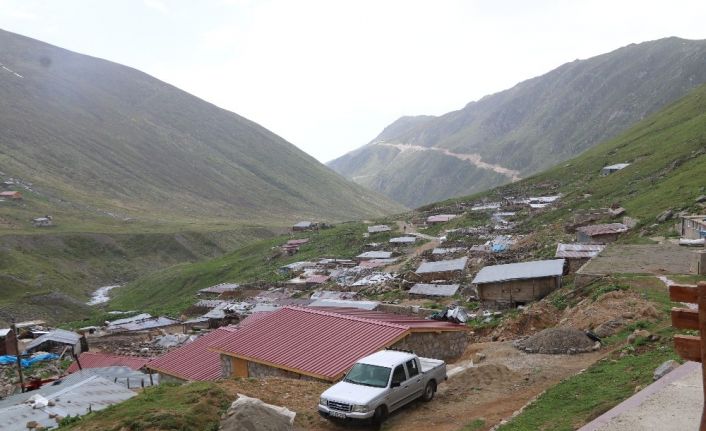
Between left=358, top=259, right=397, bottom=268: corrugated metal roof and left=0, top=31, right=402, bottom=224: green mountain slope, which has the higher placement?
left=0, top=31, right=402, bottom=224: green mountain slope

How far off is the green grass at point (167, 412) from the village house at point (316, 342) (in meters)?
4.07

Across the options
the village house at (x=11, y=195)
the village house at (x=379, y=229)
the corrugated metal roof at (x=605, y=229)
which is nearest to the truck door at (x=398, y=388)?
the corrugated metal roof at (x=605, y=229)

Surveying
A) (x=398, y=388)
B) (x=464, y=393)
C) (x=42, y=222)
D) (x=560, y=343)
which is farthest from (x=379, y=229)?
(x=398, y=388)

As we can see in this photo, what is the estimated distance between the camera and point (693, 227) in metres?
32.4

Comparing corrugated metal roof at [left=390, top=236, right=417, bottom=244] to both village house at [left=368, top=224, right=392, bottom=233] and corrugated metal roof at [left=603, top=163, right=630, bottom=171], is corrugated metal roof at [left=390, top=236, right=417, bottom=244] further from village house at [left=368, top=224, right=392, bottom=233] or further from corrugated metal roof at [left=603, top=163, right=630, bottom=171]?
corrugated metal roof at [left=603, top=163, right=630, bottom=171]

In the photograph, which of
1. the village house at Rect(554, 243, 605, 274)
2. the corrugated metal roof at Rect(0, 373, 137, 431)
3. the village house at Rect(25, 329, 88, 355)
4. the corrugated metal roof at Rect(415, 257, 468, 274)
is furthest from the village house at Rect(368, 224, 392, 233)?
the corrugated metal roof at Rect(0, 373, 137, 431)

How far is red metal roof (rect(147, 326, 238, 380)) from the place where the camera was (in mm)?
21641

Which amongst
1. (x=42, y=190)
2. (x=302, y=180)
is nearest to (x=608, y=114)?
(x=302, y=180)

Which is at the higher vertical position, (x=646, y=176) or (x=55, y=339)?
(x=646, y=176)

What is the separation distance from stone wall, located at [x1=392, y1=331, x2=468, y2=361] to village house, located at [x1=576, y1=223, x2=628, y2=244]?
25.1 m

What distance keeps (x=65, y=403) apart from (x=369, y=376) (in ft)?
33.1

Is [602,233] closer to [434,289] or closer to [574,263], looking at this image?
[574,263]

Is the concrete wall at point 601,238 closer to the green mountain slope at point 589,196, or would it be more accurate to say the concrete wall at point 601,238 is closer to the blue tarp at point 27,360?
the green mountain slope at point 589,196

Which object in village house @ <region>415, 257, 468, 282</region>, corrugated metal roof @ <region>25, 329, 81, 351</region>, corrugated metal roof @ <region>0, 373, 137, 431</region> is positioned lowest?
corrugated metal roof @ <region>25, 329, 81, 351</region>
